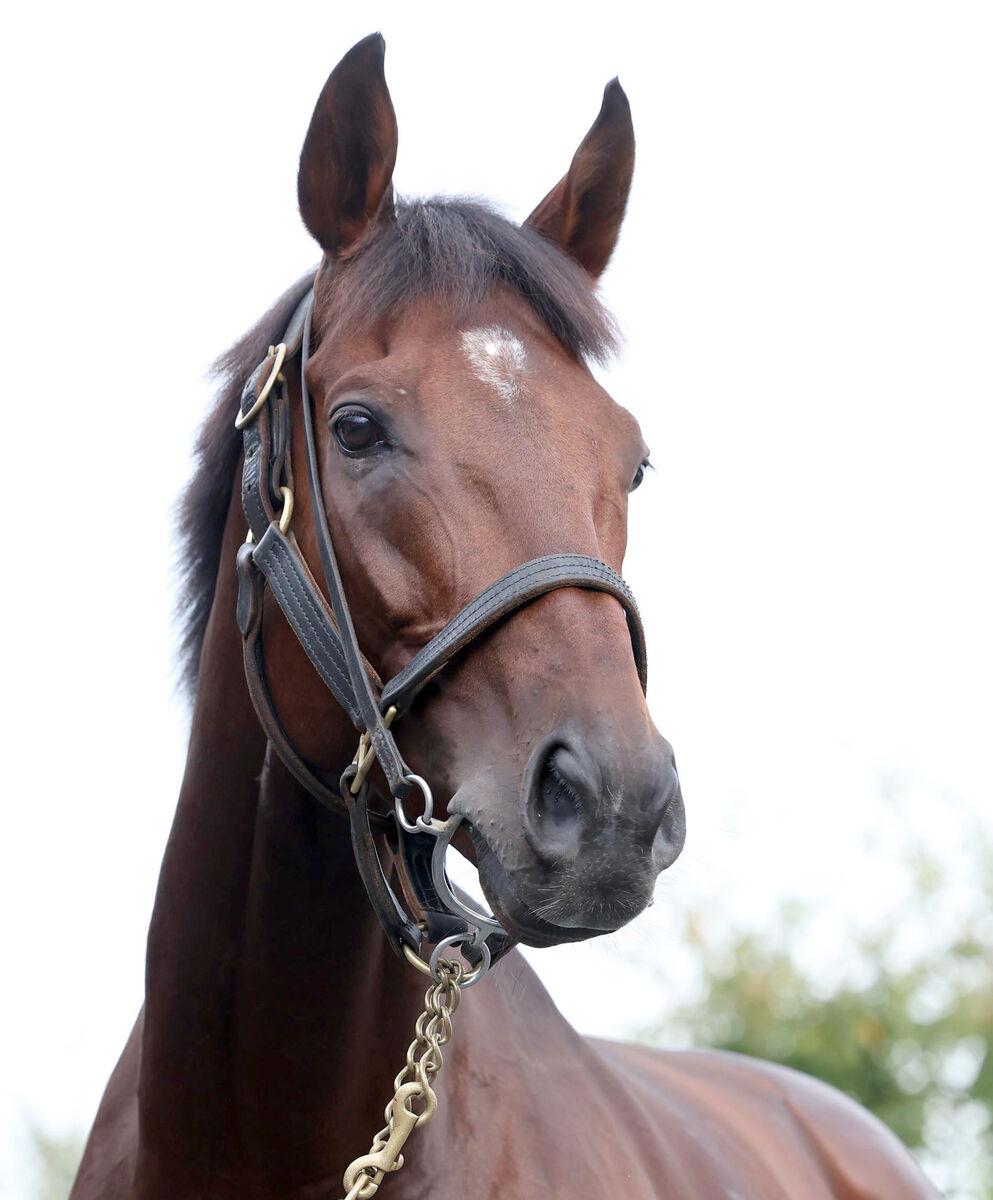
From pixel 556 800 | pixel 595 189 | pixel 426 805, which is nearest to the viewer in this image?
pixel 556 800

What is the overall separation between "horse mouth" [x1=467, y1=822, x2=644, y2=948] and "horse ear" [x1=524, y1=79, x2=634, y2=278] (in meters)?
1.66

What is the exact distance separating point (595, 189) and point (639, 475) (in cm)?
86

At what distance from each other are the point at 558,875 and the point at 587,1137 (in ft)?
4.24

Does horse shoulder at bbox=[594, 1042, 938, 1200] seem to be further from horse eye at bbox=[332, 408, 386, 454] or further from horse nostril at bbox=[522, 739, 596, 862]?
horse eye at bbox=[332, 408, 386, 454]

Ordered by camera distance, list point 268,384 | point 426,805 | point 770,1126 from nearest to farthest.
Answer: point 426,805
point 268,384
point 770,1126

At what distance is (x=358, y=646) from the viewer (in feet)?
7.95

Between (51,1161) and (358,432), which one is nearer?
(358,432)

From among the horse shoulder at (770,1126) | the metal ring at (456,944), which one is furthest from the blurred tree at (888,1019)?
the metal ring at (456,944)

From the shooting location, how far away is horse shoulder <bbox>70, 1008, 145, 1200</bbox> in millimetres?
2898

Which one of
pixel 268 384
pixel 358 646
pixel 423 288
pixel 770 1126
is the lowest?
pixel 770 1126

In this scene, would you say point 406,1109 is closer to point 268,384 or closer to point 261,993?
point 261,993

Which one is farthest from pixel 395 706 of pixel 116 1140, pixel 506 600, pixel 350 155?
pixel 116 1140

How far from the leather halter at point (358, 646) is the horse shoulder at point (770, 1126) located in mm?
1726

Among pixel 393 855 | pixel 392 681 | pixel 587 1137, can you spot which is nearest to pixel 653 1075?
pixel 587 1137
